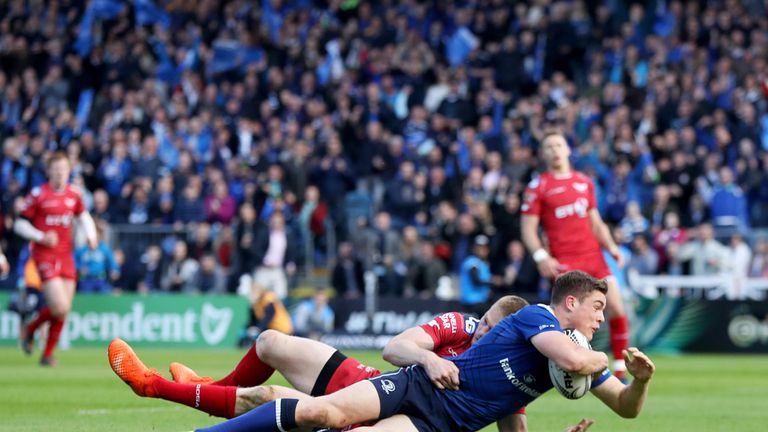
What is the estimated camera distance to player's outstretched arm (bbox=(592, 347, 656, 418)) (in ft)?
22.8

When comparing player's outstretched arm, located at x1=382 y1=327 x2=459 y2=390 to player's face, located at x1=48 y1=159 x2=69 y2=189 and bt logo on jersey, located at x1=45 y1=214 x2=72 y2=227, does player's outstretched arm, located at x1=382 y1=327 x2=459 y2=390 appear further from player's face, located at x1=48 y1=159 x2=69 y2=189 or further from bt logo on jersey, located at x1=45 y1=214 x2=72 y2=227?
bt logo on jersey, located at x1=45 y1=214 x2=72 y2=227

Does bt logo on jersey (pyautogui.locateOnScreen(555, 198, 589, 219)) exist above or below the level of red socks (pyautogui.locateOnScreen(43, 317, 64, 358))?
above

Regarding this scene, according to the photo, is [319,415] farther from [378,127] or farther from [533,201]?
[378,127]

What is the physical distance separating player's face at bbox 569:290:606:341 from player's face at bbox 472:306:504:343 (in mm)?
741

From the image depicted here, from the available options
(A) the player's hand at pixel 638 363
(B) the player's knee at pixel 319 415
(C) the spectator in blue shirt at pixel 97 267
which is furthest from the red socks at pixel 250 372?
(C) the spectator in blue shirt at pixel 97 267

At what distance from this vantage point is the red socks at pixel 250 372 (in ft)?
28.0

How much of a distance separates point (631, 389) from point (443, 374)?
1.10 m

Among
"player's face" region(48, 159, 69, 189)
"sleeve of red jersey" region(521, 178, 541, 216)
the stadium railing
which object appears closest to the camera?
"sleeve of red jersey" region(521, 178, 541, 216)

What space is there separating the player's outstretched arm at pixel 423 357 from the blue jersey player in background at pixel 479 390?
3.0 inches

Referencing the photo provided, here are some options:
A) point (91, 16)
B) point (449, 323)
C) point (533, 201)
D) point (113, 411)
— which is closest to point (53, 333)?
point (113, 411)

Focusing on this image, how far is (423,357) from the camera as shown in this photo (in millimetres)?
7617

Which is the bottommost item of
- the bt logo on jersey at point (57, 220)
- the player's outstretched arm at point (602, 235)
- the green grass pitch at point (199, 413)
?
Answer: the green grass pitch at point (199, 413)

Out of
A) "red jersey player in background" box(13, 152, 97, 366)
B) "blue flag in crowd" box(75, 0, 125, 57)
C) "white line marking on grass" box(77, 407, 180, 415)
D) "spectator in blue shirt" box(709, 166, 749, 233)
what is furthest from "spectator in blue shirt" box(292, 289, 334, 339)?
"white line marking on grass" box(77, 407, 180, 415)

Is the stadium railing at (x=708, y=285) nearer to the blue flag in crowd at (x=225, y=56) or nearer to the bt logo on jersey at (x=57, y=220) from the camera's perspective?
the bt logo on jersey at (x=57, y=220)
